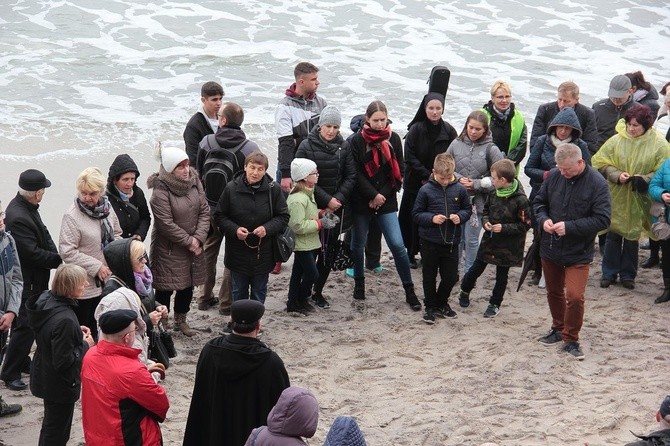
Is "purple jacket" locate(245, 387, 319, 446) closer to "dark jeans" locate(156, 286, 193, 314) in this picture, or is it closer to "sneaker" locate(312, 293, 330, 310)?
"dark jeans" locate(156, 286, 193, 314)

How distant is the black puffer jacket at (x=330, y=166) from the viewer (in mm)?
8492

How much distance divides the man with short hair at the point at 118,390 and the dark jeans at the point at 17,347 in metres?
1.90

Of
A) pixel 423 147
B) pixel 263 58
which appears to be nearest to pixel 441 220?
pixel 423 147

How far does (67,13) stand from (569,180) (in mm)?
14852

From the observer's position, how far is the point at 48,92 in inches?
609

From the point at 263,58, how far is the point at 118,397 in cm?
1387

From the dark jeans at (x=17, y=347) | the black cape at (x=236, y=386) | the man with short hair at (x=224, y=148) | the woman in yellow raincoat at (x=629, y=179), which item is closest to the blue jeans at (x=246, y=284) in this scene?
the man with short hair at (x=224, y=148)

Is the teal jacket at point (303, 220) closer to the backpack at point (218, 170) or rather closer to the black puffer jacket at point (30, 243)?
the backpack at point (218, 170)

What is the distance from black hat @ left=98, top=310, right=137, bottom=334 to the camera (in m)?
5.08

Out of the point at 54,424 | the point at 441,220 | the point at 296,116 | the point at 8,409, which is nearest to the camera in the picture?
the point at 54,424

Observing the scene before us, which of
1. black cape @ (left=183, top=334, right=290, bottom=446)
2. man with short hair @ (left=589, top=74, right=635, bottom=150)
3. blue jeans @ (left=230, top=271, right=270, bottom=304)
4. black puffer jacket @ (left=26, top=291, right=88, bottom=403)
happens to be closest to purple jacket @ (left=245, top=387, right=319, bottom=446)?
black cape @ (left=183, top=334, right=290, bottom=446)

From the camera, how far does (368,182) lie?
28.5 feet

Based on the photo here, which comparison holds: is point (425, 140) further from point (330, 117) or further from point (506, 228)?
point (506, 228)

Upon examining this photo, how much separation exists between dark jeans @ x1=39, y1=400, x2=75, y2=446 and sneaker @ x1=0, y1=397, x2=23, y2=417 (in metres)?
0.88
